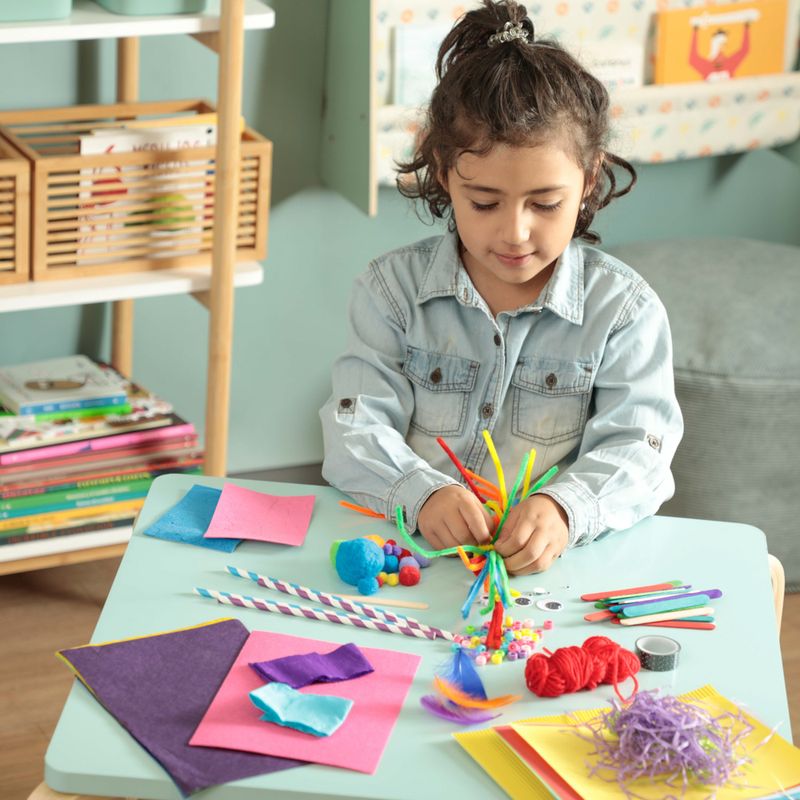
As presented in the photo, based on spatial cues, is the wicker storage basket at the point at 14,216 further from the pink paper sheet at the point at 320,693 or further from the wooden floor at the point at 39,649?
the pink paper sheet at the point at 320,693

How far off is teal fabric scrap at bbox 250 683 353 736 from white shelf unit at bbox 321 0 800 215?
136 centimetres

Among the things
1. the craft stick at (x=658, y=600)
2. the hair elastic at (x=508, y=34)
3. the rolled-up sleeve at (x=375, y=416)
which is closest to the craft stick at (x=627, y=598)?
the craft stick at (x=658, y=600)

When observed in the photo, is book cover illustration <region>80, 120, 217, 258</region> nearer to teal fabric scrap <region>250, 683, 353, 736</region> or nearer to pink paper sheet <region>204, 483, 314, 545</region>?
pink paper sheet <region>204, 483, 314, 545</region>

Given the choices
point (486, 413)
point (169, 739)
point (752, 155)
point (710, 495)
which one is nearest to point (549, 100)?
point (486, 413)

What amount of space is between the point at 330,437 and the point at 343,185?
1.03 m

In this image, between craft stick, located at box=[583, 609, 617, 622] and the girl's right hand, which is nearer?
craft stick, located at box=[583, 609, 617, 622]

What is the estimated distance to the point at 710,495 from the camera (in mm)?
2254

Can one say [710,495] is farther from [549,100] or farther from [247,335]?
[549,100]

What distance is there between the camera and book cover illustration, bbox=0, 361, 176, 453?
209 centimetres

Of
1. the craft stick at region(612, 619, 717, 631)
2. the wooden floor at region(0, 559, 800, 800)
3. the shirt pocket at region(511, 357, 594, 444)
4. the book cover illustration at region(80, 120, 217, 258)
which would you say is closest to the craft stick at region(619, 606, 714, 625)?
the craft stick at region(612, 619, 717, 631)

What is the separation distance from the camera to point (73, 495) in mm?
2139

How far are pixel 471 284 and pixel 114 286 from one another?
0.76 m

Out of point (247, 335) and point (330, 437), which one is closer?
point (330, 437)

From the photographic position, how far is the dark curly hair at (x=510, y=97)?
4.41 ft
